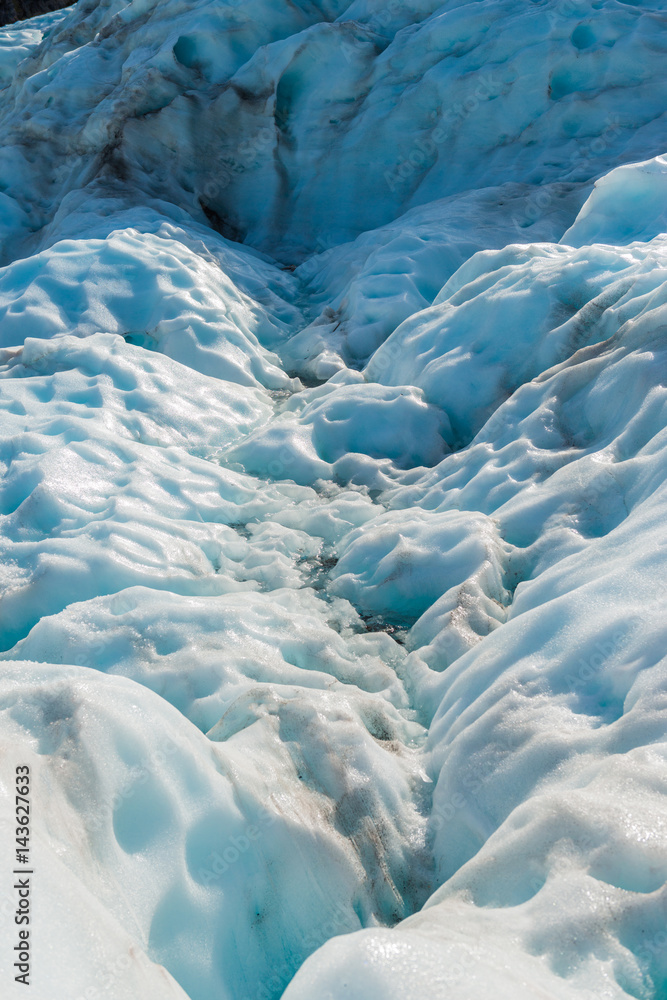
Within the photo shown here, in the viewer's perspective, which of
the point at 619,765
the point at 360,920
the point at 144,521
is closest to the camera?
the point at 619,765

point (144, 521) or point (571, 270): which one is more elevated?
point (571, 270)

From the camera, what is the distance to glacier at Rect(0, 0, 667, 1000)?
2102mm

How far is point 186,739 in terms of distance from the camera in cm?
256

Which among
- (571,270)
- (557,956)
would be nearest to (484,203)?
(571,270)

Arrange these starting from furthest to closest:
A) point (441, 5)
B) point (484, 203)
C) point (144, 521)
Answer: point (441, 5) → point (484, 203) → point (144, 521)

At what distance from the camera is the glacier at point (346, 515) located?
2.10m

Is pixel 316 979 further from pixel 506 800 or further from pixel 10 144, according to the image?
pixel 10 144

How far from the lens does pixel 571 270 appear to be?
5.68 metres

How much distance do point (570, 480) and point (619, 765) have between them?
2136 mm

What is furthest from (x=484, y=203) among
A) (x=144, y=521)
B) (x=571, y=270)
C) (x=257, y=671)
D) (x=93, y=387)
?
(x=257, y=671)

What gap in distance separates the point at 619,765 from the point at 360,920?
1033mm

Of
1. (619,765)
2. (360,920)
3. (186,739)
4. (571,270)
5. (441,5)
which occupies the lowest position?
(360,920)

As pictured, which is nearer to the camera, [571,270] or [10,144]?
[571,270]

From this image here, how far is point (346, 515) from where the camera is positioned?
200 inches
